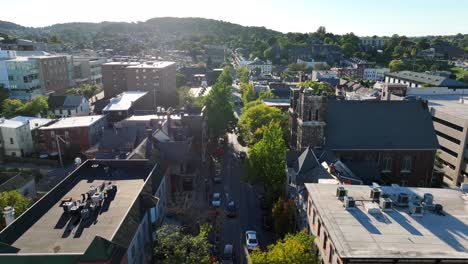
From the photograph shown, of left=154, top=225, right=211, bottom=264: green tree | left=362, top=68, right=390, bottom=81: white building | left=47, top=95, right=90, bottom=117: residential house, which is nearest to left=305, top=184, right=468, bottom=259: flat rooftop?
left=154, top=225, right=211, bottom=264: green tree

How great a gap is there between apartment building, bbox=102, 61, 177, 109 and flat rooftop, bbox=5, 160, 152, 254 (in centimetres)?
5484

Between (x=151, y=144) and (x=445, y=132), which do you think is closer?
(x=151, y=144)

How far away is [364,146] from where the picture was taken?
54938mm

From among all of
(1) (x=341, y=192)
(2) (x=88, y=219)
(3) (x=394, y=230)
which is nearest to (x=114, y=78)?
(2) (x=88, y=219)

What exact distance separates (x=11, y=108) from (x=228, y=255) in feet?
231

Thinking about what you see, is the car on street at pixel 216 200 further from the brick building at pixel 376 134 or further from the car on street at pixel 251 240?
the brick building at pixel 376 134

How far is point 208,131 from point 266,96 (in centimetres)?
3349

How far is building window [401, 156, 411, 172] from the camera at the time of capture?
56.1 m

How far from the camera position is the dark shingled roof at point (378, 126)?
181 ft

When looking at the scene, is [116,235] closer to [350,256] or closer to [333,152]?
[350,256]

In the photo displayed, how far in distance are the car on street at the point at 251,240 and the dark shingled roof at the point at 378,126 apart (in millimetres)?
20609

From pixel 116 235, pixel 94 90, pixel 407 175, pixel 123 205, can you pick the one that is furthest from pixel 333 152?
pixel 94 90

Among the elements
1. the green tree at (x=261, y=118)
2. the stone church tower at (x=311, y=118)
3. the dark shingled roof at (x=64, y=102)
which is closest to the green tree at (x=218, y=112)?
the green tree at (x=261, y=118)

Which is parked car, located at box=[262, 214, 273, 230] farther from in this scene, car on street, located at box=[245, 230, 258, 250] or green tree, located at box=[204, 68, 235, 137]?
green tree, located at box=[204, 68, 235, 137]
